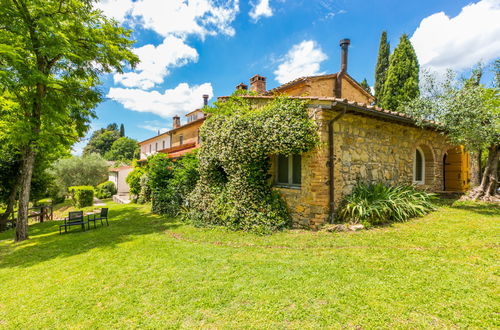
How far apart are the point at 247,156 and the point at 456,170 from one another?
12.6 metres

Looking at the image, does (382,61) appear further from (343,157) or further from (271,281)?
(271,281)

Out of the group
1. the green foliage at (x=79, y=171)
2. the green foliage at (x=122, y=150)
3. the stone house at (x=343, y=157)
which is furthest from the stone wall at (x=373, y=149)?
the green foliage at (x=122, y=150)

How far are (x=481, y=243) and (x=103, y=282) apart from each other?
797 cm

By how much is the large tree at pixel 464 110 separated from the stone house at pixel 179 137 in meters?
15.6

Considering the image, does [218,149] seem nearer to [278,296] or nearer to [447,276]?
[278,296]

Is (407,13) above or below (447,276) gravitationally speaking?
above

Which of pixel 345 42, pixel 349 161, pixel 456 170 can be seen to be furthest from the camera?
pixel 456 170

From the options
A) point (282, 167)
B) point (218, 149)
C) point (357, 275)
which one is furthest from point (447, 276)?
point (218, 149)

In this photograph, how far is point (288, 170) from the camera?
8.23 m

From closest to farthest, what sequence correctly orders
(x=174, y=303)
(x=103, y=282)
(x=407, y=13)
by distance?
1. (x=174, y=303)
2. (x=103, y=282)
3. (x=407, y=13)

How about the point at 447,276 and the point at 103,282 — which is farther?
the point at 103,282

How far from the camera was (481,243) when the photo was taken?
16.3ft

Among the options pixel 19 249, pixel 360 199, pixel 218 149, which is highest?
pixel 218 149

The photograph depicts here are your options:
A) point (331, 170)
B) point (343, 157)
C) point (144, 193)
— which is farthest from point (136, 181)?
point (343, 157)
